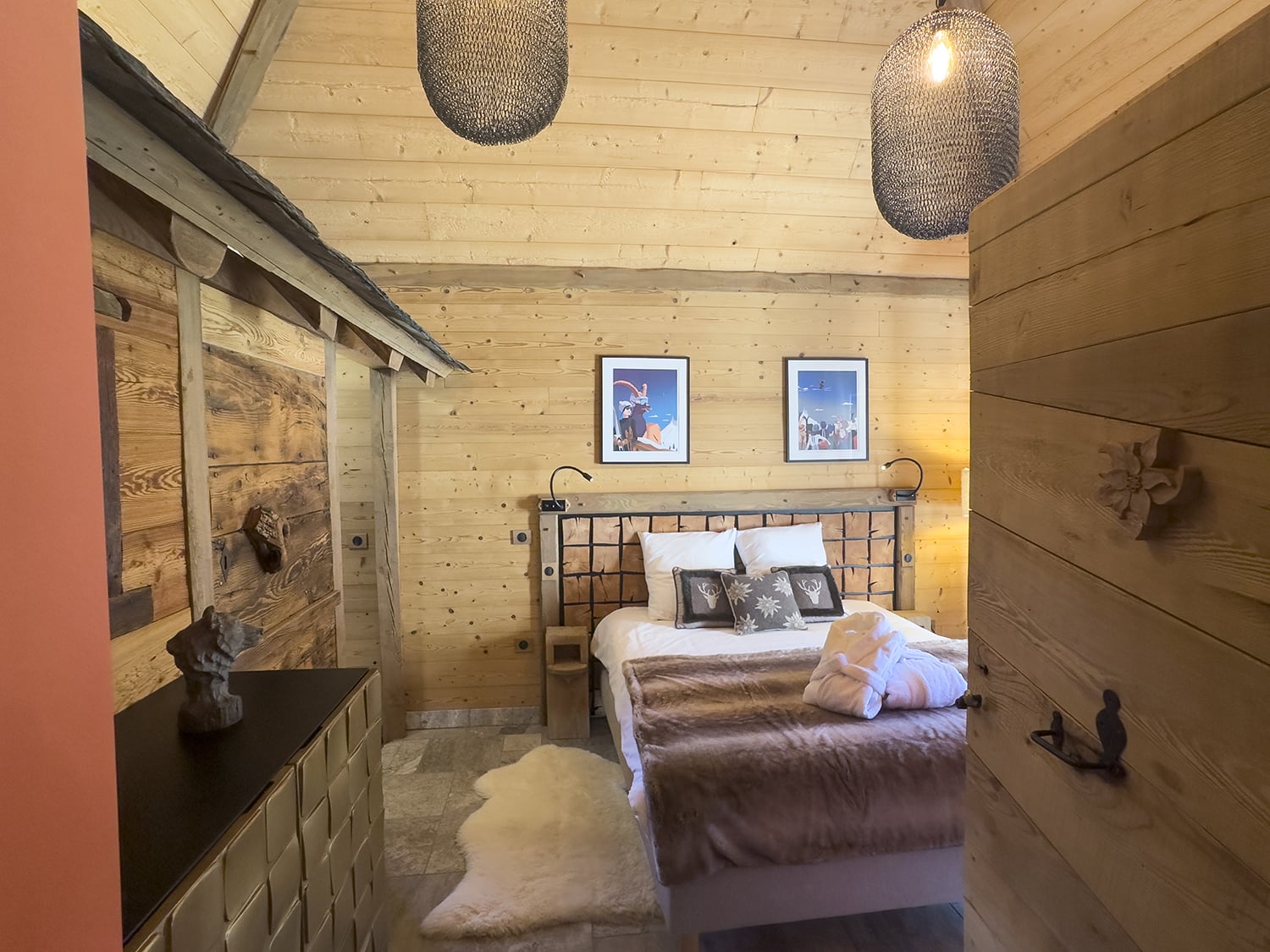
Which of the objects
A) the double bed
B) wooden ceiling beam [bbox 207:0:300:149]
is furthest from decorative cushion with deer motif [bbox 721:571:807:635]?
wooden ceiling beam [bbox 207:0:300:149]

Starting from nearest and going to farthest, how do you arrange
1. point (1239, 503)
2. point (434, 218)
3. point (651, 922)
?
1. point (1239, 503)
2. point (651, 922)
3. point (434, 218)

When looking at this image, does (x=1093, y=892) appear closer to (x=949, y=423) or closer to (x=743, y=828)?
(x=743, y=828)

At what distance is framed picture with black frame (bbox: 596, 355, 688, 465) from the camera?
3.63 m

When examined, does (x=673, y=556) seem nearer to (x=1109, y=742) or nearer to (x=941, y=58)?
(x=941, y=58)

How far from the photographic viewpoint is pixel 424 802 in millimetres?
2785

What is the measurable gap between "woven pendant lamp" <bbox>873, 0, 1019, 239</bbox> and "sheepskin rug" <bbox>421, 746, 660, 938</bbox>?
2371 millimetres

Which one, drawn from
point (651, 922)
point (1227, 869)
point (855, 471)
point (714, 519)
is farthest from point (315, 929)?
point (855, 471)

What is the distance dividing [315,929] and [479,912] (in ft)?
3.19

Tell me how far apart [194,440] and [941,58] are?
2.10 meters

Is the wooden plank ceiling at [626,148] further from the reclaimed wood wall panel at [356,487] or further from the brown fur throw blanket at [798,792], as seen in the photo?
the brown fur throw blanket at [798,792]

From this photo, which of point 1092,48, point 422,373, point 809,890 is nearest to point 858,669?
point 809,890

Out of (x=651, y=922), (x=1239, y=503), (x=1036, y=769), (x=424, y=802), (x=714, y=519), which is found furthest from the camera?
(x=714, y=519)

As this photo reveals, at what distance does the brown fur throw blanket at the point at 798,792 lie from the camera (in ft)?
5.71

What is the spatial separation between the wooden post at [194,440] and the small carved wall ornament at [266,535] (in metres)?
0.22
